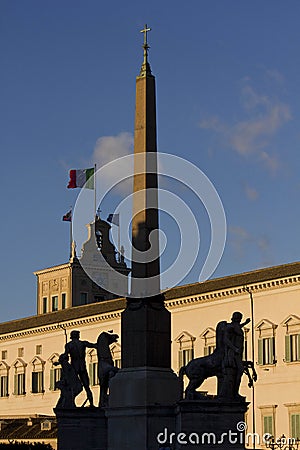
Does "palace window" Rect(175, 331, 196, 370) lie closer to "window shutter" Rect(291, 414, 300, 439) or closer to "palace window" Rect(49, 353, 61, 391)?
"window shutter" Rect(291, 414, 300, 439)

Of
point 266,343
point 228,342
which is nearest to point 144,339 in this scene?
point 228,342

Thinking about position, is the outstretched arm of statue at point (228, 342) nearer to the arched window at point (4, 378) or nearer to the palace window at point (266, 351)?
the palace window at point (266, 351)

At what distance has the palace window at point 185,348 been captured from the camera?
57.2 metres

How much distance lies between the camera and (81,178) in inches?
2630

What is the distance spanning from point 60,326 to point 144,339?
39903 mm

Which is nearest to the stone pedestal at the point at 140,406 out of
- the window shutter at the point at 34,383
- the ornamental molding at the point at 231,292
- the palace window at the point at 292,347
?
the palace window at the point at 292,347

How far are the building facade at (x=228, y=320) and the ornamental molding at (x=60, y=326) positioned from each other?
0.21ft

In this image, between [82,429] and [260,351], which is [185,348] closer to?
[260,351]

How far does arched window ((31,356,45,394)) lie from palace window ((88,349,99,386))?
620 centimetres

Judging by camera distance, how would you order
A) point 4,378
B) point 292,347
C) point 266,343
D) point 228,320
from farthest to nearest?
Answer: 1. point 4,378
2. point 228,320
3. point 266,343
4. point 292,347

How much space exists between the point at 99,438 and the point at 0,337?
45.0 meters

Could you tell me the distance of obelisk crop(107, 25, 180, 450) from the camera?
2953cm

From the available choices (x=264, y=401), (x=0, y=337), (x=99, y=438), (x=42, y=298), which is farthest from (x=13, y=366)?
(x=99, y=438)

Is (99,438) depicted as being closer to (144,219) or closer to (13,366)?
(144,219)
